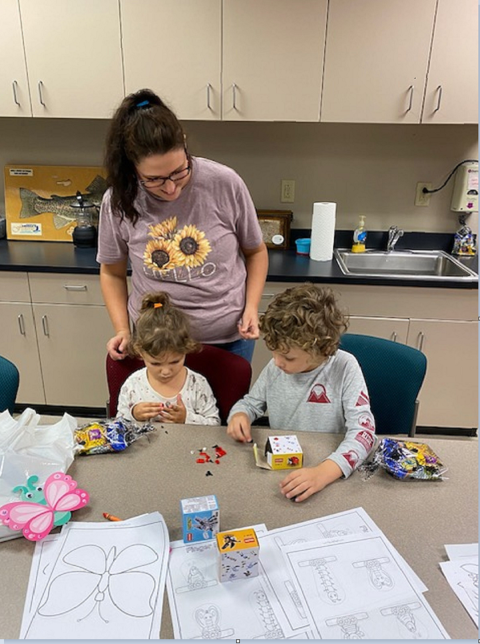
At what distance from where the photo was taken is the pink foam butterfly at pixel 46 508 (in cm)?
87

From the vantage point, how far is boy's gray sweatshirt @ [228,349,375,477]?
1180 millimetres

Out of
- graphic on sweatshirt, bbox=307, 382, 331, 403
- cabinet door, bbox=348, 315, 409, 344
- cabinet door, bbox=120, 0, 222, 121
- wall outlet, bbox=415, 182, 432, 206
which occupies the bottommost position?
cabinet door, bbox=348, 315, 409, 344

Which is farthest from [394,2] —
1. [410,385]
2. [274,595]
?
[274,595]

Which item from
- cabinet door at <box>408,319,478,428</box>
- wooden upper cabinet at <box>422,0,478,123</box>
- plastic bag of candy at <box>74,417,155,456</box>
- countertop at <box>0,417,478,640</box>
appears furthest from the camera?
cabinet door at <box>408,319,478,428</box>

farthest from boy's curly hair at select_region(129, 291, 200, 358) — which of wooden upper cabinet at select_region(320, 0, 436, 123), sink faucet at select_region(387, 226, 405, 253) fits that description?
sink faucet at select_region(387, 226, 405, 253)

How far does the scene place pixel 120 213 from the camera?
4.66 feet

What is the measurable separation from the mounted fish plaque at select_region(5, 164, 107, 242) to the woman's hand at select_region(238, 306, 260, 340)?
1.54 m

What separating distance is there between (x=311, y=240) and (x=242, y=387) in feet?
4.09

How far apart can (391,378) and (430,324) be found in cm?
97

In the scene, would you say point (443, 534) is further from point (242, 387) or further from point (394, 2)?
point (394, 2)

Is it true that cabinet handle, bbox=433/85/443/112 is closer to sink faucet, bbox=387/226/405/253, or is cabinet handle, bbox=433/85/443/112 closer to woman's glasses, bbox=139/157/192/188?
sink faucet, bbox=387/226/405/253

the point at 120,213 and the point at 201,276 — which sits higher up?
the point at 120,213

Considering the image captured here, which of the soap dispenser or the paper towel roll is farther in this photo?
the soap dispenser

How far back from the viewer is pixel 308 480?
98 cm
